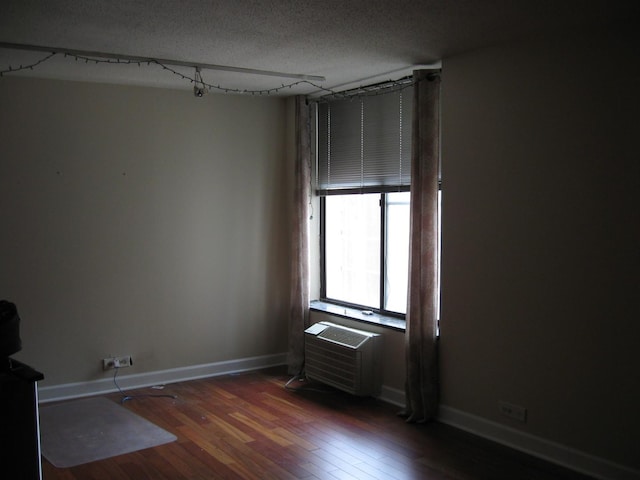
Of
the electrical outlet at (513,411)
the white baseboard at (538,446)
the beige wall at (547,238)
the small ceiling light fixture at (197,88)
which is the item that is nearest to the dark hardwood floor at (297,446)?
the white baseboard at (538,446)

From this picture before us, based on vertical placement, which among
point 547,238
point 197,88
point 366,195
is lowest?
point 547,238

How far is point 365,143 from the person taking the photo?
5.27 meters

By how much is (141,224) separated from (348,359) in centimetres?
216

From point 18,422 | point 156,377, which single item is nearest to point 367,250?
point 156,377

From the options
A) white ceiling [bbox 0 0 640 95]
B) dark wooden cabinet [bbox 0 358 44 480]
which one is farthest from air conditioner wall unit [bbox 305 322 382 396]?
dark wooden cabinet [bbox 0 358 44 480]

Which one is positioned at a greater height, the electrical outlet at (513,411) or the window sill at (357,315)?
the window sill at (357,315)

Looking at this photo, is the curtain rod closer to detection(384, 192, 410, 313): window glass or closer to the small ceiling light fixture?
the small ceiling light fixture

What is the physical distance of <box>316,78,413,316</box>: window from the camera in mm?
4973

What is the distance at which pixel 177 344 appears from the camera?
5523 mm

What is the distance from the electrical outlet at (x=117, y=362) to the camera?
5160mm

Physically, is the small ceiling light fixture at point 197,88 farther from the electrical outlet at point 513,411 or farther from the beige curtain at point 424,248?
the electrical outlet at point 513,411

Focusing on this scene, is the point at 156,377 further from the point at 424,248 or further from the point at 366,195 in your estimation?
the point at 424,248

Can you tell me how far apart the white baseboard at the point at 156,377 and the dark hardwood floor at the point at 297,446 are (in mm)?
168

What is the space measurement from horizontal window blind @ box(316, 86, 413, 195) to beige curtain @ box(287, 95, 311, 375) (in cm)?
19
